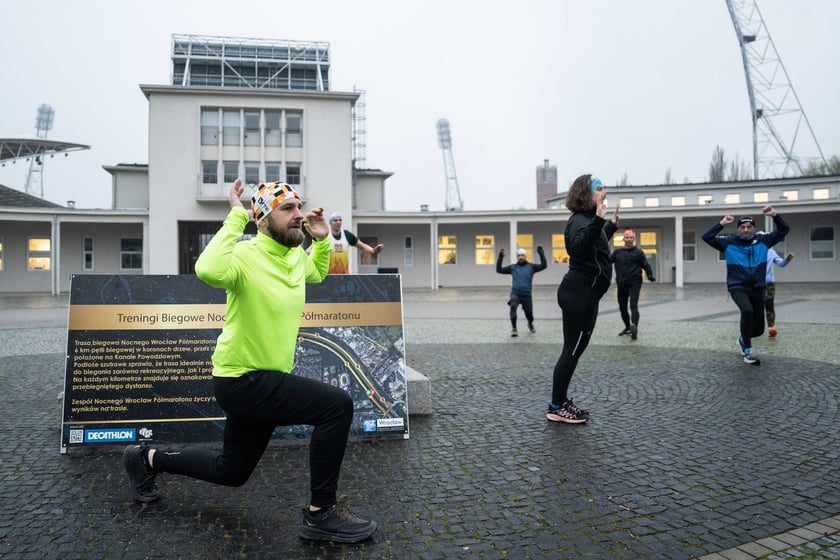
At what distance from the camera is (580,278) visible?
527 cm

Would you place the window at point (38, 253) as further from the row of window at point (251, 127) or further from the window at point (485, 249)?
the window at point (485, 249)

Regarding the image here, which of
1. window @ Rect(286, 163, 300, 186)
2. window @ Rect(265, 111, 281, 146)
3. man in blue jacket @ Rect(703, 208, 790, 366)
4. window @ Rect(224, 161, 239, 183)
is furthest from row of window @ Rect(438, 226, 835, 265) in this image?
man in blue jacket @ Rect(703, 208, 790, 366)

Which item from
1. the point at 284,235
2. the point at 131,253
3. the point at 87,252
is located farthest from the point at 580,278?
the point at 87,252

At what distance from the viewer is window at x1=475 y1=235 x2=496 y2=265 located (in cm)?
3688

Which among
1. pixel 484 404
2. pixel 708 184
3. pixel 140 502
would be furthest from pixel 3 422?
pixel 708 184

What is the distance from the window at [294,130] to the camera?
33344 millimetres

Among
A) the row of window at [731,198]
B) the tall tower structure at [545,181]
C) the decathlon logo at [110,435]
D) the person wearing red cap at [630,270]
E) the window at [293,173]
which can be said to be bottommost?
the decathlon logo at [110,435]

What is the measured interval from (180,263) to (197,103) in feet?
28.3

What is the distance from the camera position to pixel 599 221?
16.0 feet

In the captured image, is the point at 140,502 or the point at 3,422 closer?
the point at 140,502

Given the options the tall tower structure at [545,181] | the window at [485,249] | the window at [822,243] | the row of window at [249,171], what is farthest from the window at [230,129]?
the tall tower structure at [545,181]

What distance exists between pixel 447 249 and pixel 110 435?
108ft

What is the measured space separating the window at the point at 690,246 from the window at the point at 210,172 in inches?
1078

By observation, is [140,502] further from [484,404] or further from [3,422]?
[484,404]
